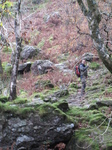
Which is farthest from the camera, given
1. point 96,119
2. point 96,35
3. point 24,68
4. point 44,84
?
point 24,68

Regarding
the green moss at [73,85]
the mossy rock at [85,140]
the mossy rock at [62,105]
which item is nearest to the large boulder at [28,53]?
the green moss at [73,85]

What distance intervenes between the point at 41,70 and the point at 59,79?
2415mm

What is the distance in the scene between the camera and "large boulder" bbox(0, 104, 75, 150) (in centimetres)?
594

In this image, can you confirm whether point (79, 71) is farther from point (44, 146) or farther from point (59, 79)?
point (44, 146)

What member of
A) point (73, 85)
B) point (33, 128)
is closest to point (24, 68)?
point (73, 85)

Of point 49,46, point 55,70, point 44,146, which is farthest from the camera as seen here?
point 49,46

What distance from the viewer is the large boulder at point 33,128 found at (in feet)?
19.5

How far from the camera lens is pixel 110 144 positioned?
536 centimetres

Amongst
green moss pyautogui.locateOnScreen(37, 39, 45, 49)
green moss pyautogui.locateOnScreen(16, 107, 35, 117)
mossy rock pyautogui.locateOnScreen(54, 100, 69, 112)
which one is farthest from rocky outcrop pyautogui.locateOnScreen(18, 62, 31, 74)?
green moss pyautogui.locateOnScreen(16, 107, 35, 117)

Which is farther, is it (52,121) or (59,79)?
(59,79)

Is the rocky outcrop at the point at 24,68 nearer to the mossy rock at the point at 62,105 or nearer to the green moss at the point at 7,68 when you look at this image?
the green moss at the point at 7,68

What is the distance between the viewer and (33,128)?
6.00m

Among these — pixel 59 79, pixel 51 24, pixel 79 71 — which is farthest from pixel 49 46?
pixel 79 71

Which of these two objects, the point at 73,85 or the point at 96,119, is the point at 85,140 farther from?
the point at 73,85
